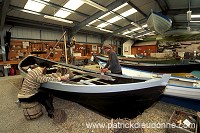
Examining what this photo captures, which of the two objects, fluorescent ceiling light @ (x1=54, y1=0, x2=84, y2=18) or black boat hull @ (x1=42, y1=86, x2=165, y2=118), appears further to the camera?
fluorescent ceiling light @ (x1=54, y1=0, x2=84, y2=18)

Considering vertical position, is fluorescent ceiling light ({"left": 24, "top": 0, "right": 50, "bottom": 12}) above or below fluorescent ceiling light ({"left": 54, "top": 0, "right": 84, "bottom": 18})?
below

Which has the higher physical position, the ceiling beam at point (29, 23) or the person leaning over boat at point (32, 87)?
the ceiling beam at point (29, 23)

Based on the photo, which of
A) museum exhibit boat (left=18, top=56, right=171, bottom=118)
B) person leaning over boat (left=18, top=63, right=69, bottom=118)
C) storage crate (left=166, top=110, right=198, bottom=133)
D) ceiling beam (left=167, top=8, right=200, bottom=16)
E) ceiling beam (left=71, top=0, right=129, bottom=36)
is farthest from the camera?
ceiling beam (left=167, top=8, right=200, bottom=16)

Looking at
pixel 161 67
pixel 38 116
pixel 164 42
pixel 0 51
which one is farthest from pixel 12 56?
pixel 164 42

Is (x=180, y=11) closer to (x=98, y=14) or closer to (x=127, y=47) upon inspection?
(x=98, y=14)

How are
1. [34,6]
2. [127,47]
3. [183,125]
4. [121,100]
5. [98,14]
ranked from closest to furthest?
[183,125] → [121,100] → [34,6] → [98,14] → [127,47]

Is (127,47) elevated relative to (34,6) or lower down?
lower down

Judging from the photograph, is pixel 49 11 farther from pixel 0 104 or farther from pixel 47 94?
pixel 47 94

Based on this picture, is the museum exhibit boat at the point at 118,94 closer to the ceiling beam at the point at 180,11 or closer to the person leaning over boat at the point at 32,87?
the person leaning over boat at the point at 32,87

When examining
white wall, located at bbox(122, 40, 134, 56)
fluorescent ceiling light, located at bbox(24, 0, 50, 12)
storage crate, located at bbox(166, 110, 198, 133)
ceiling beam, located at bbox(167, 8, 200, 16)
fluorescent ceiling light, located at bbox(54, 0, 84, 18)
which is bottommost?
storage crate, located at bbox(166, 110, 198, 133)

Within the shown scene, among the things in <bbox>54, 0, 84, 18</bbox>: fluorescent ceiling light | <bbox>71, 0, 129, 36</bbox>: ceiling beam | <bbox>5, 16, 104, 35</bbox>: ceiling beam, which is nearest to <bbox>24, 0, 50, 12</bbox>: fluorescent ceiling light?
<bbox>54, 0, 84, 18</bbox>: fluorescent ceiling light

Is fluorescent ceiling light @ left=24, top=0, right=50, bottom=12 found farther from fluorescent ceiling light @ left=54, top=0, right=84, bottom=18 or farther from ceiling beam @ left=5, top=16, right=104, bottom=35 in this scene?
ceiling beam @ left=5, top=16, right=104, bottom=35

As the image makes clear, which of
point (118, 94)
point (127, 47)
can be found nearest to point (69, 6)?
point (118, 94)

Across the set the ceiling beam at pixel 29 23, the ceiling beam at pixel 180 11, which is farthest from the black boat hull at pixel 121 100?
the ceiling beam at pixel 180 11
